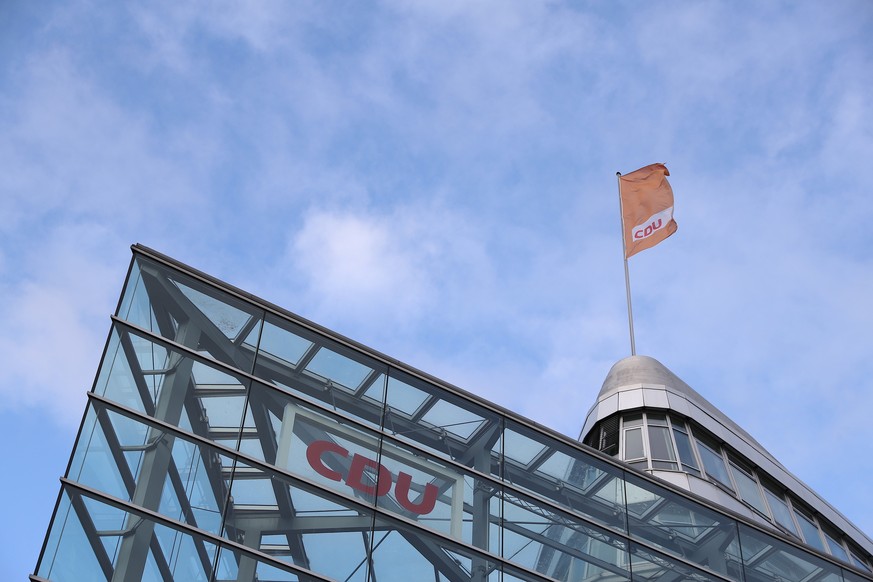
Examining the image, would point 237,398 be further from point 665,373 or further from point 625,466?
point 665,373

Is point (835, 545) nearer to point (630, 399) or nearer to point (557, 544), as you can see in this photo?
point (630, 399)

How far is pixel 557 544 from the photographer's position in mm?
21203

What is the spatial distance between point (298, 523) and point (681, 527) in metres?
8.34

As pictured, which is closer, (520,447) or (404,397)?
(404,397)

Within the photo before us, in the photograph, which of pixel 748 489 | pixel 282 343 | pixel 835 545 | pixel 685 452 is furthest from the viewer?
pixel 835 545

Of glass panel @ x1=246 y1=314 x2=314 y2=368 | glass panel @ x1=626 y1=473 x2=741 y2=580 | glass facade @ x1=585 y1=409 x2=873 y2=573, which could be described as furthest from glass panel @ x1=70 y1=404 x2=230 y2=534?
glass facade @ x1=585 y1=409 x2=873 y2=573

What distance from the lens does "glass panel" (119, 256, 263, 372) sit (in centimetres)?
2038

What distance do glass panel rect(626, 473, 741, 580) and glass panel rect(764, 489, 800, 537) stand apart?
9.40 meters

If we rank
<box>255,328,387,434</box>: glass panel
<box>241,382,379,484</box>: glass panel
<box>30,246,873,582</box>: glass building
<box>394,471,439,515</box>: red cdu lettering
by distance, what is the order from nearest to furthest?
1. <box>30,246,873,582</box>: glass building
2. <box>241,382,379,484</box>: glass panel
3. <box>394,471,439,515</box>: red cdu lettering
4. <box>255,328,387,434</box>: glass panel

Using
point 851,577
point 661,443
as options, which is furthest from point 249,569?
point 661,443

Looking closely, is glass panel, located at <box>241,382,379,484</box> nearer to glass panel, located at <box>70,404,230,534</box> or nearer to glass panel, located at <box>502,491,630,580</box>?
glass panel, located at <box>70,404,230,534</box>

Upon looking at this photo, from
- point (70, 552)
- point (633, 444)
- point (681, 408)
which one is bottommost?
point (70, 552)

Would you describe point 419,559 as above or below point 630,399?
below

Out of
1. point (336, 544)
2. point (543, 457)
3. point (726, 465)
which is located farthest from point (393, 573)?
point (726, 465)
